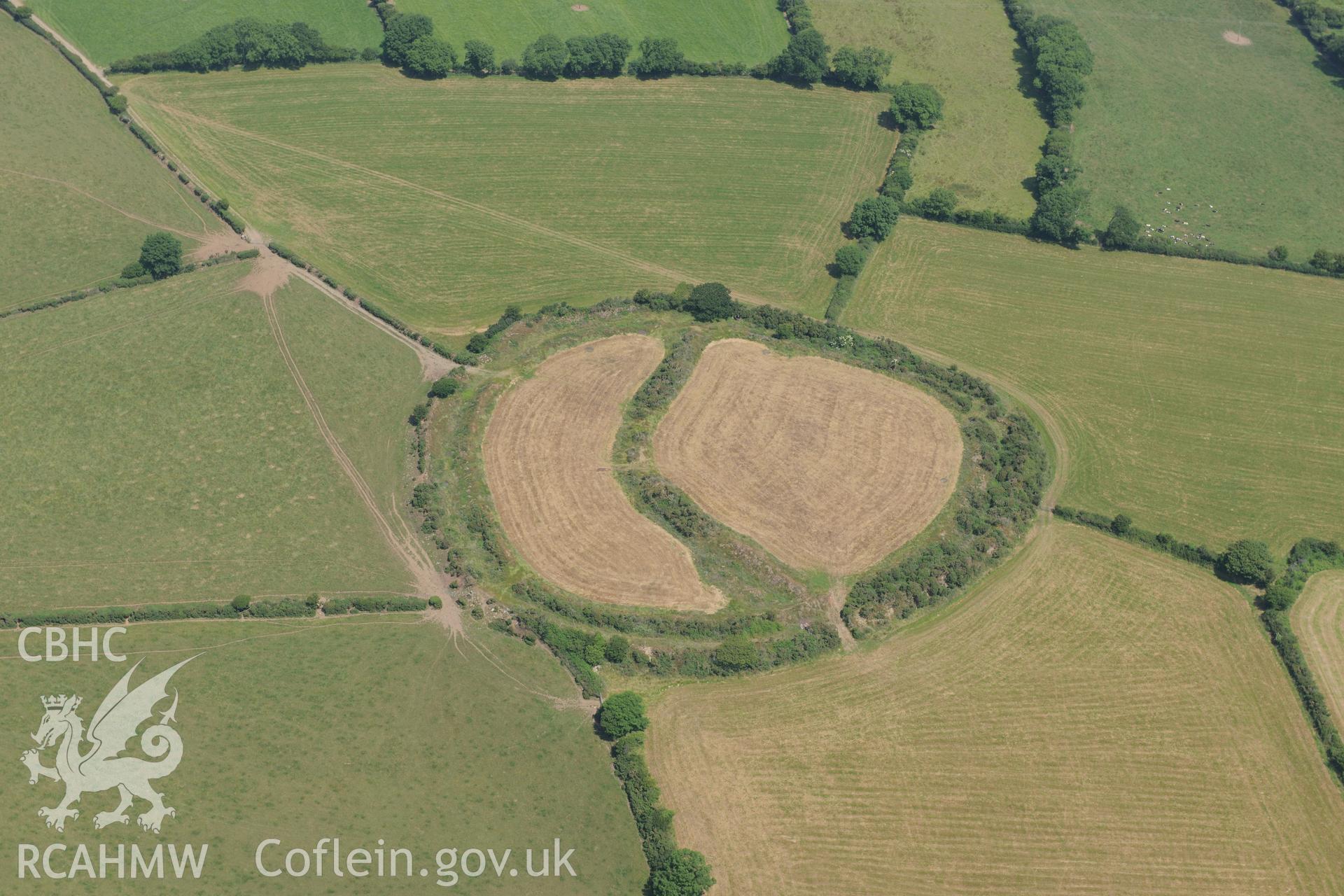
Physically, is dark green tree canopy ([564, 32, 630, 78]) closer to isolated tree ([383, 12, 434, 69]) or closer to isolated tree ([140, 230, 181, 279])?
isolated tree ([383, 12, 434, 69])

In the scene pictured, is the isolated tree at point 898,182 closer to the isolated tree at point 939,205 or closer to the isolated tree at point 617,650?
the isolated tree at point 939,205

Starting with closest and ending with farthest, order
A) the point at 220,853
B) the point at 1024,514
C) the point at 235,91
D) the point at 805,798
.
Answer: the point at 220,853, the point at 805,798, the point at 1024,514, the point at 235,91

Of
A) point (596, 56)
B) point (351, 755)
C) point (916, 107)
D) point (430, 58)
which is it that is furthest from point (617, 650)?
point (430, 58)

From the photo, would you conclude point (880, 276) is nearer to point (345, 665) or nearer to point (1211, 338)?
point (1211, 338)

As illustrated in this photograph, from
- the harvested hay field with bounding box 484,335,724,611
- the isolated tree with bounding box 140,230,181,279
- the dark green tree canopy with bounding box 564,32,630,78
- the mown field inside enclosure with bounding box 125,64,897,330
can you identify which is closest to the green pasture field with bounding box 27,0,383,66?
the mown field inside enclosure with bounding box 125,64,897,330

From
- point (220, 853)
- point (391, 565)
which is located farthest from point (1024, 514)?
point (220, 853)

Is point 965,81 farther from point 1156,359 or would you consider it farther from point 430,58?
point 430,58
